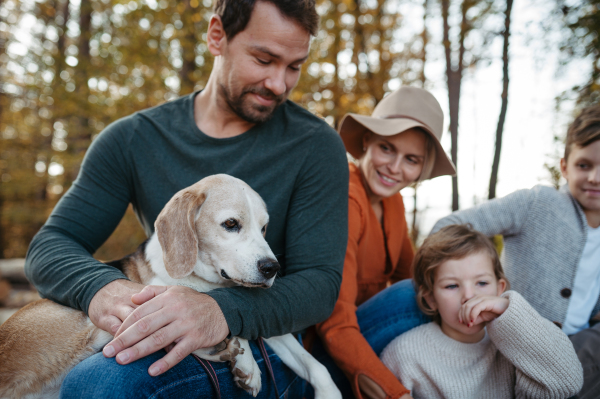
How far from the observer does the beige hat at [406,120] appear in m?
2.73

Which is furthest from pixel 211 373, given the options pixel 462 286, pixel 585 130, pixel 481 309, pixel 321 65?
pixel 321 65

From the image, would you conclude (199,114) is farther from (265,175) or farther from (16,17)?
(16,17)

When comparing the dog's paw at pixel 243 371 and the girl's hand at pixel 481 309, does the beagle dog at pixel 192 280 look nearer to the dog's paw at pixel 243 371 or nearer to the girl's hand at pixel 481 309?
the dog's paw at pixel 243 371

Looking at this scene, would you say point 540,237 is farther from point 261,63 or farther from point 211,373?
point 211,373

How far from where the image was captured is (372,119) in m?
2.87

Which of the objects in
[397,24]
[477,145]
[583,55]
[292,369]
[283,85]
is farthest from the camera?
[477,145]

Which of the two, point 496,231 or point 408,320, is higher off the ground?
point 496,231

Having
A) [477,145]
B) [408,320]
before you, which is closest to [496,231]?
[408,320]

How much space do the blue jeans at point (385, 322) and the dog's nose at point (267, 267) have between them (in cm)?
98

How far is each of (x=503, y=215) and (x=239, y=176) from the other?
1.82 m

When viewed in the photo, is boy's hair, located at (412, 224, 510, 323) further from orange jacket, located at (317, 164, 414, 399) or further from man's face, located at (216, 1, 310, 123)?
man's face, located at (216, 1, 310, 123)

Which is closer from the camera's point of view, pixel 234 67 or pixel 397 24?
pixel 234 67

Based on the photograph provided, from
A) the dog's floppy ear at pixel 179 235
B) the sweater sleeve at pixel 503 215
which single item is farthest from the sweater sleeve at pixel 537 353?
the dog's floppy ear at pixel 179 235

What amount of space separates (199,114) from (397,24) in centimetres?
792
